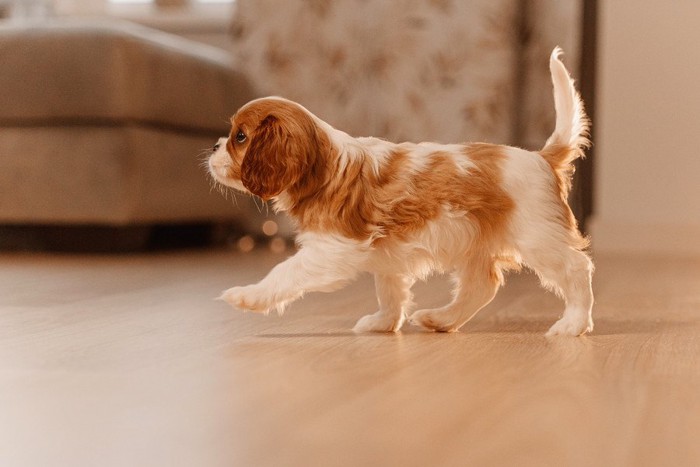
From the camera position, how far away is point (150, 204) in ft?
10.2

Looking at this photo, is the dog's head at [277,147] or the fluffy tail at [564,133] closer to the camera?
the dog's head at [277,147]

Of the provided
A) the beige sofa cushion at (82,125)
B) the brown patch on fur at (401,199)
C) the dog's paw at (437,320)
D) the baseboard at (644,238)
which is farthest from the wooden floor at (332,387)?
the baseboard at (644,238)

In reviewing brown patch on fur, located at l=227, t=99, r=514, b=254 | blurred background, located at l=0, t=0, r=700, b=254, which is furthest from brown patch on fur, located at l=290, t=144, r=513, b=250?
blurred background, located at l=0, t=0, r=700, b=254

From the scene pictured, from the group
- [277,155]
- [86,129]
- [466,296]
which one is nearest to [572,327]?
[466,296]

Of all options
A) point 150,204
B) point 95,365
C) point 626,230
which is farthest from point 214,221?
point 95,365

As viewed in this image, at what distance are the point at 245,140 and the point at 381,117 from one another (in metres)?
2.32

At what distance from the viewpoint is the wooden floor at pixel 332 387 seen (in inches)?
29.3

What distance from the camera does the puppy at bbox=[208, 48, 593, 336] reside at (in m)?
1.37

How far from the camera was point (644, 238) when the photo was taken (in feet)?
11.6

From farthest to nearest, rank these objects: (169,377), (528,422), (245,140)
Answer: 1. (245,140)
2. (169,377)
3. (528,422)

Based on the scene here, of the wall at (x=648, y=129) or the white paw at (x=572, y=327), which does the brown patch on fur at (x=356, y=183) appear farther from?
the wall at (x=648, y=129)

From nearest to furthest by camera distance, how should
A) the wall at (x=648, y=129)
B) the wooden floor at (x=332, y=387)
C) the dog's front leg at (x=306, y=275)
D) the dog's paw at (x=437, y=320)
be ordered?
the wooden floor at (x=332, y=387) → the dog's front leg at (x=306, y=275) → the dog's paw at (x=437, y=320) → the wall at (x=648, y=129)

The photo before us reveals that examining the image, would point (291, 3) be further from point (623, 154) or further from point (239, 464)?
point (239, 464)

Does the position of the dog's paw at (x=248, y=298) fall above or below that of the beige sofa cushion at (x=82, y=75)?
below
